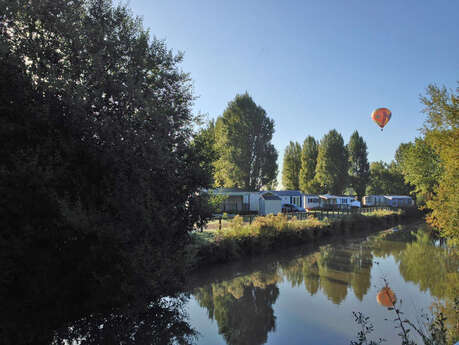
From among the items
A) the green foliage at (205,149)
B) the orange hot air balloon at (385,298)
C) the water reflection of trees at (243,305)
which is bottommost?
the water reflection of trees at (243,305)

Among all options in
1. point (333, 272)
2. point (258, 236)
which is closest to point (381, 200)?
point (258, 236)

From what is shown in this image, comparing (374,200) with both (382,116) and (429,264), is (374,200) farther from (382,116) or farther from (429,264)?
(429,264)

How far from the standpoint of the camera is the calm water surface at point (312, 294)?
26.4 ft

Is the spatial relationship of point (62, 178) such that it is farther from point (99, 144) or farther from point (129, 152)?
point (129, 152)

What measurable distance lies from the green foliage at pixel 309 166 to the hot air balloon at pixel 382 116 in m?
34.5

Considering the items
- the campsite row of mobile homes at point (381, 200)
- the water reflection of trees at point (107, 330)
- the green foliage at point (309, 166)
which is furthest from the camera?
the campsite row of mobile homes at point (381, 200)

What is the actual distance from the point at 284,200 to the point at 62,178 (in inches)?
1460

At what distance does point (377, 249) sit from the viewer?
19.9 m

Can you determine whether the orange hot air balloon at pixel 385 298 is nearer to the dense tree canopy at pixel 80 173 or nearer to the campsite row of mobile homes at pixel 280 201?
the dense tree canopy at pixel 80 173

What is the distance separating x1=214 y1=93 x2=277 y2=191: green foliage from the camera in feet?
123

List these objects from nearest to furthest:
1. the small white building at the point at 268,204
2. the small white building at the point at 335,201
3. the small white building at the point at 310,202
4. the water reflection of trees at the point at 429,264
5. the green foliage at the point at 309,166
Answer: the water reflection of trees at the point at 429,264 < the small white building at the point at 268,204 < the small white building at the point at 310,202 < the small white building at the point at 335,201 < the green foliage at the point at 309,166

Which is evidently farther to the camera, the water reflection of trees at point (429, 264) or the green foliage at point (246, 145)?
the green foliage at point (246, 145)

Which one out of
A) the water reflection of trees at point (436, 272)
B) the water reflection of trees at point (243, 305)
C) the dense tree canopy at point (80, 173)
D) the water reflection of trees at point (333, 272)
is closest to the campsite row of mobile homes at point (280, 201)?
the water reflection of trees at point (333, 272)

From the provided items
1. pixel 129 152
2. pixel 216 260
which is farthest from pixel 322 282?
pixel 129 152
